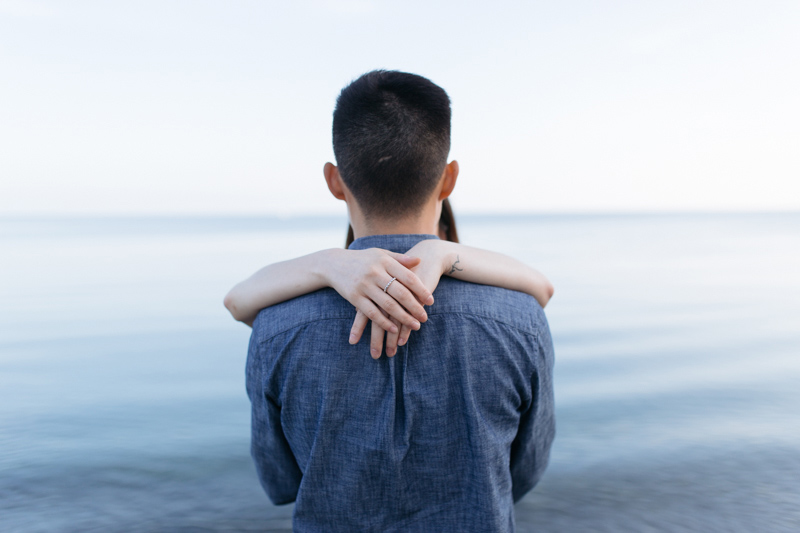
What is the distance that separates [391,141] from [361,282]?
0.43 m

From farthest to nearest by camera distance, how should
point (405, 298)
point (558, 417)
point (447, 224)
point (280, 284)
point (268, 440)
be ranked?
point (558, 417)
point (447, 224)
point (268, 440)
point (280, 284)
point (405, 298)

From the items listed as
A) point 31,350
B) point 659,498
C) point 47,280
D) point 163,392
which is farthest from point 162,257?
point 659,498

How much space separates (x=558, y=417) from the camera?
447cm

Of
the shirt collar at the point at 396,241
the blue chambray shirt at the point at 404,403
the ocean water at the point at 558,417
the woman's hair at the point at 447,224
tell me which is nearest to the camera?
the blue chambray shirt at the point at 404,403

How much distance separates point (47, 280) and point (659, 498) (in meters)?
13.8

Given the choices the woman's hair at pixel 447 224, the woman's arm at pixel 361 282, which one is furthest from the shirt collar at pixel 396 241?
the woman's hair at pixel 447 224

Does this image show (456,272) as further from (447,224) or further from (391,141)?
(447,224)

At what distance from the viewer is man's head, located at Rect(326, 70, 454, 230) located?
59.9 inches

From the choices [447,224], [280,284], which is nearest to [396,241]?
[280,284]

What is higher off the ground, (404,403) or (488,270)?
(488,270)

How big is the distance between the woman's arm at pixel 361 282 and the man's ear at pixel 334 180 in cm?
24

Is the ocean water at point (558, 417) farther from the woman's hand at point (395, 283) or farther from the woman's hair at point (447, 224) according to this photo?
the woman's hand at point (395, 283)

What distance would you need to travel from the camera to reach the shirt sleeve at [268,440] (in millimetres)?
1606

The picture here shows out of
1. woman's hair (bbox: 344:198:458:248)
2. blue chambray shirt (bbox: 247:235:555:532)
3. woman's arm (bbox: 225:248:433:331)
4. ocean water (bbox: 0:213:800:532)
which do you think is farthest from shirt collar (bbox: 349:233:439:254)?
ocean water (bbox: 0:213:800:532)
